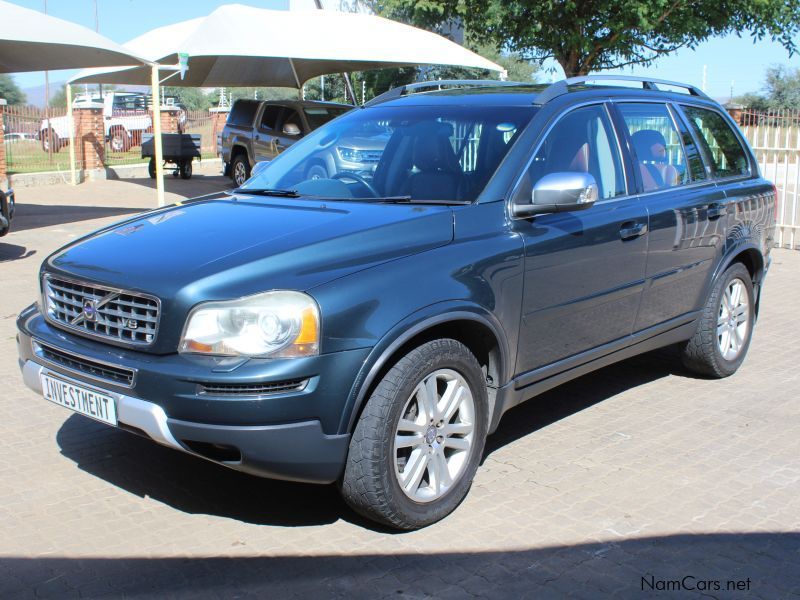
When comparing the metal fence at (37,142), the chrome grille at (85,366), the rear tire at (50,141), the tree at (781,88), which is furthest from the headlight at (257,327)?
A: the tree at (781,88)

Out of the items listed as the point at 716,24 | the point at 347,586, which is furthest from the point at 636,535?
the point at 716,24

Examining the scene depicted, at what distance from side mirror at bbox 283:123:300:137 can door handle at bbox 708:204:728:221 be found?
13.6 meters

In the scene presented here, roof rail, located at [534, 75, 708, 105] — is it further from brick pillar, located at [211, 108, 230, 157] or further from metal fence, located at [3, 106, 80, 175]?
brick pillar, located at [211, 108, 230, 157]

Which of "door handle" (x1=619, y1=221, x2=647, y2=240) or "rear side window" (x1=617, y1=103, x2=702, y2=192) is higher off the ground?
"rear side window" (x1=617, y1=103, x2=702, y2=192)

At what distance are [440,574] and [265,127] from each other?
16643 millimetres

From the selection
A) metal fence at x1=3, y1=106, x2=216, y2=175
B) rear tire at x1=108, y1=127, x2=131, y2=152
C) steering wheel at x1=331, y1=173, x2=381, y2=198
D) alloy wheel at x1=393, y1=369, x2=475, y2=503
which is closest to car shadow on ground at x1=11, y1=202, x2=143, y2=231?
metal fence at x1=3, y1=106, x2=216, y2=175

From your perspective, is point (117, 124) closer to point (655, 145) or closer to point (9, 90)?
point (655, 145)

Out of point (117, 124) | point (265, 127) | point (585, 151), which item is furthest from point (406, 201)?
point (117, 124)

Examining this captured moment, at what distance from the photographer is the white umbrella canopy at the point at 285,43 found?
1733cm

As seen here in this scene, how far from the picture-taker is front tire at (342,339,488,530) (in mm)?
3459

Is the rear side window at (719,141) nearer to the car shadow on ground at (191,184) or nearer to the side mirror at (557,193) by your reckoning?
the side mirror at (557,193)

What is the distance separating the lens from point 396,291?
3539 mm

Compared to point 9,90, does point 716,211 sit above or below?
below

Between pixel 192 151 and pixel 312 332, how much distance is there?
21755 mm
